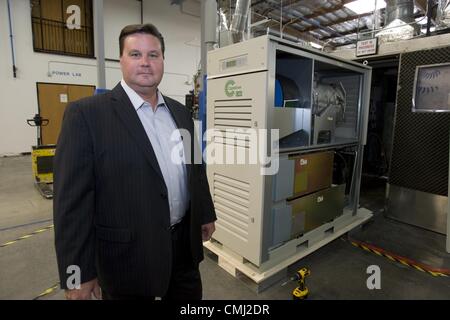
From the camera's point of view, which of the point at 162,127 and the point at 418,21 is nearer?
the point at 162,127

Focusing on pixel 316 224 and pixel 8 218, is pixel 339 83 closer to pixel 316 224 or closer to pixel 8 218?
pixel 316 224

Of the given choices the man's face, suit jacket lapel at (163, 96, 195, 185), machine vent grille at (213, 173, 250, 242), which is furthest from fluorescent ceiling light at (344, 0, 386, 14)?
the man's face

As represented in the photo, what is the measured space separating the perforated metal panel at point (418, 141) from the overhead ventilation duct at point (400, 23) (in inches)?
11.4

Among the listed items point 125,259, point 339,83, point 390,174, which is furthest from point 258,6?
point 125,259

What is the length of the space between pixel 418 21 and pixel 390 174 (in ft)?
5.83

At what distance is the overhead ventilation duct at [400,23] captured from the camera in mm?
3229

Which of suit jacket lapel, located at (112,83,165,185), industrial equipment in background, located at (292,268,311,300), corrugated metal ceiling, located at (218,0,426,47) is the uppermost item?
corrugated metal ceiling, located at (218,0,426,47)

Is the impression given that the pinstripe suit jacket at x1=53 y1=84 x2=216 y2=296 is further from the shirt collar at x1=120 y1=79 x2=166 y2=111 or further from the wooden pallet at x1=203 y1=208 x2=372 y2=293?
the wooden pallet at x1=203 y1=208 x2=372 y2=293

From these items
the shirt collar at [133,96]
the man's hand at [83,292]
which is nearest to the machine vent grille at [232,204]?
the shirt collar at [133,96]

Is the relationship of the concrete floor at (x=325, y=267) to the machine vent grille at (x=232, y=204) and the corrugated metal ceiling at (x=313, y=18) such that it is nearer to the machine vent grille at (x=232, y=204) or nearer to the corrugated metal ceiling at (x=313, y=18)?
the machine vent grille at (x=232, y=204)

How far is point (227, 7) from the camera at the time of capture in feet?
10.9

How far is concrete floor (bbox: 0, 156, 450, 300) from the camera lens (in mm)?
2014

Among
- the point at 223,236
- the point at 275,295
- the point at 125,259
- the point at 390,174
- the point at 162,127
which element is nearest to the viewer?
the point at 125,259

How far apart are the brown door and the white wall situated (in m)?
0.13
